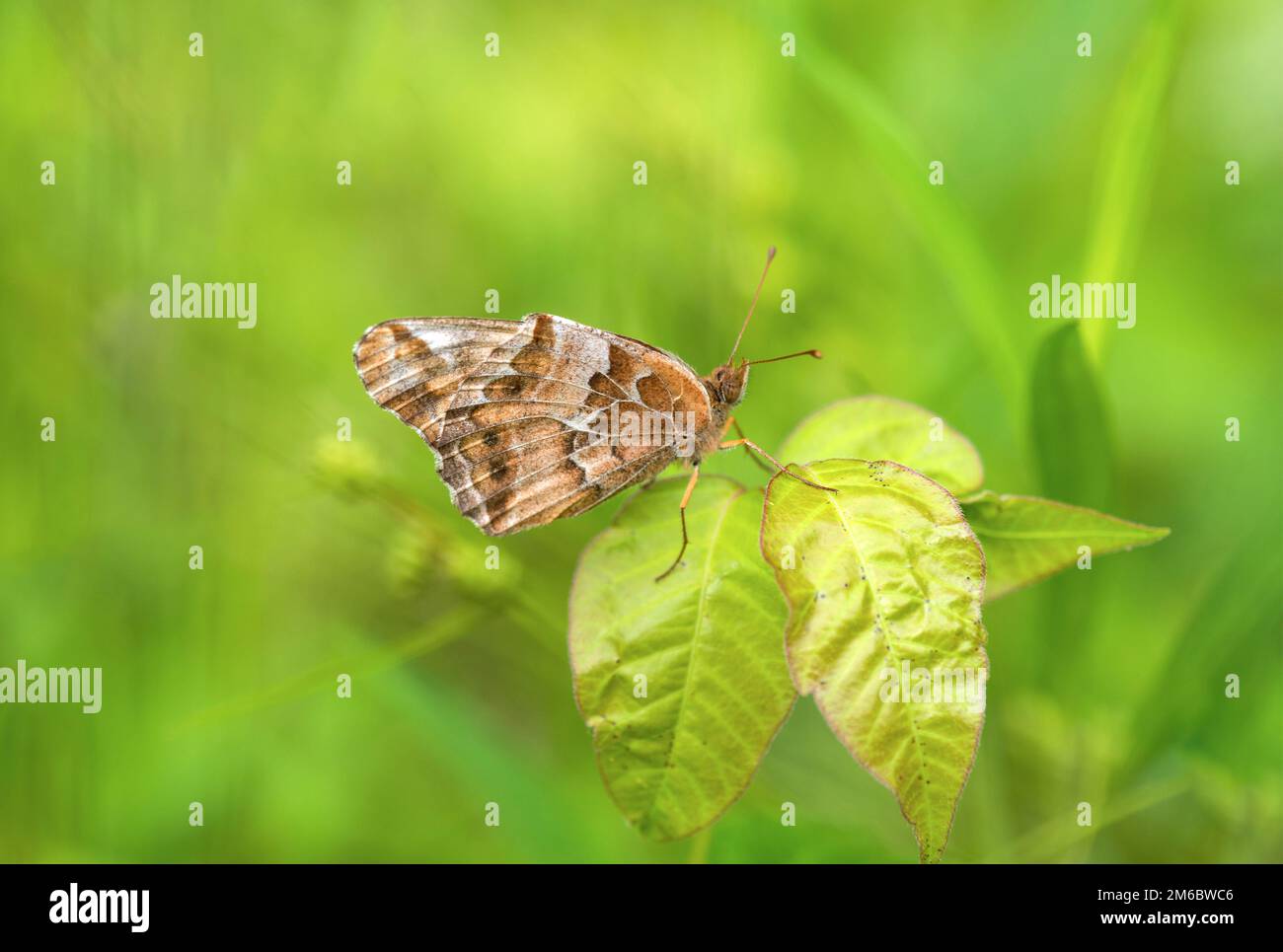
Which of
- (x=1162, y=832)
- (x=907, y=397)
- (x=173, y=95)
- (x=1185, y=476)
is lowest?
(x=1162, y=832)

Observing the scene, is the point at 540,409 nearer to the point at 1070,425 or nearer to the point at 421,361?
the point at 421,361

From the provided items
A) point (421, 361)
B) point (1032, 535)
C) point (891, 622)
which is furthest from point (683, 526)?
point (421, 361)

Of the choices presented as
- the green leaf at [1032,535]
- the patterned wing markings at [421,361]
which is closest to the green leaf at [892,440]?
the green leaf at [1032,535]

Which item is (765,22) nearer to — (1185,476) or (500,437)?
(500,437)

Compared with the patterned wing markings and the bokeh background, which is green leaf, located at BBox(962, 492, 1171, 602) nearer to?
the bokeh background

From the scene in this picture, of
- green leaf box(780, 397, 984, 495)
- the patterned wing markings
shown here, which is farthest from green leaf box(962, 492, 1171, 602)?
the patterned wing markings

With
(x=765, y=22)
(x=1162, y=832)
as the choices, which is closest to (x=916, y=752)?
(x=1162, y=832)
